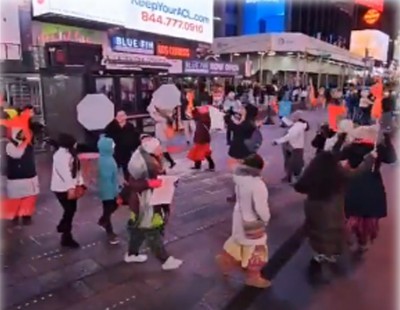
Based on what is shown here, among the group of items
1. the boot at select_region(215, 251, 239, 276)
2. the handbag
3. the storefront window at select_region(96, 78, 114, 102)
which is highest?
the storefront window at select_region(96, 78, 114, 102)

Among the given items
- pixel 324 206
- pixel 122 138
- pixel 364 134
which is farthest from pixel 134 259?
pixel 364 134

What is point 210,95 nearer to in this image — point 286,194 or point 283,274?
point 286,194

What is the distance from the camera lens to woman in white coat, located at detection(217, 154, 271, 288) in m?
3.64

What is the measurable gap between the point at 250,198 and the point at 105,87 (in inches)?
300

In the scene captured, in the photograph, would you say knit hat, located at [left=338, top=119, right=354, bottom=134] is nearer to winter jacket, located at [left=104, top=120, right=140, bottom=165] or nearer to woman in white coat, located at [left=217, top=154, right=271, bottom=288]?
woman in white coat, located at [left=217, top=154, right=271, bottom=288]

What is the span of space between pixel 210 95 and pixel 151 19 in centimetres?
496

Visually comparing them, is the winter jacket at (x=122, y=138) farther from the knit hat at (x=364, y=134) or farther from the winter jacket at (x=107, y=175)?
the knit hat at (x=364, y=134)

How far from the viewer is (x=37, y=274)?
4074 millimetres

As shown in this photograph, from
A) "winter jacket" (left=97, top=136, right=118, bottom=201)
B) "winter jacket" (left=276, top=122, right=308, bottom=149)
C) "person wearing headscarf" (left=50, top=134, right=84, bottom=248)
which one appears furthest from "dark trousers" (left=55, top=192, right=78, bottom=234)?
"winter jacket" (left=276, top=122, right=308, bottom=149)

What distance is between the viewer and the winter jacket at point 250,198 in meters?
3.62

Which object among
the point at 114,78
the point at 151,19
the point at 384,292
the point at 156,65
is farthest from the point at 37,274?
the point at 151,19

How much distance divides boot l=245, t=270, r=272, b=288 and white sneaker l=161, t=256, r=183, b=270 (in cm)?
71

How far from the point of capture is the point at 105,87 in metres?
10.5

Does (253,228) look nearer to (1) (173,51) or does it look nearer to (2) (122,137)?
(2) (122,137)
